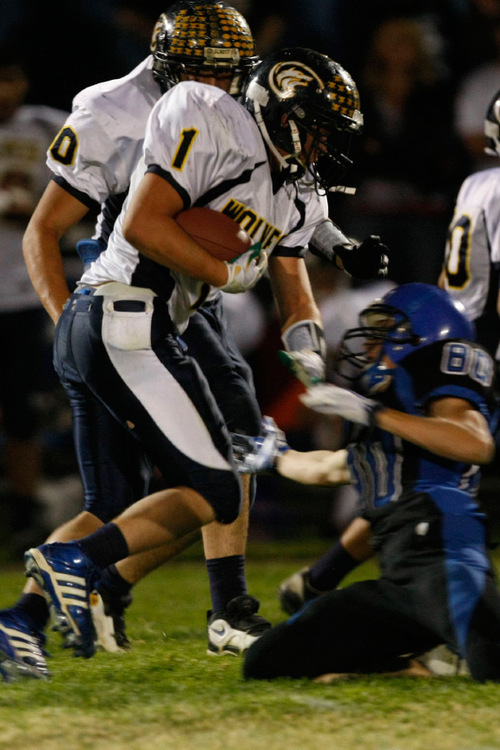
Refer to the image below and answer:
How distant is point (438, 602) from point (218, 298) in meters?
1.42

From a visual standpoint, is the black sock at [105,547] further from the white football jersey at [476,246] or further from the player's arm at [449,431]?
the white football jersey at [476,246]

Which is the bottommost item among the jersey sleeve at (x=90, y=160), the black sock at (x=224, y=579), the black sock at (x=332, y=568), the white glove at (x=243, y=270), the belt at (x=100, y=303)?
the black sock at (x=332, y=568)

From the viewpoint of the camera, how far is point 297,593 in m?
4.04

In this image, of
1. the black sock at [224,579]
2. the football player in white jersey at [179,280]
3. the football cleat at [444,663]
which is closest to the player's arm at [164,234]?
the football player in white jersey at [179,280]

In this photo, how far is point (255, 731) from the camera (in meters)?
2.44

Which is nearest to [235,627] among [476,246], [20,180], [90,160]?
[90,160]

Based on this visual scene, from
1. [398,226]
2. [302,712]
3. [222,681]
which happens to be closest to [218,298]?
[222,681]

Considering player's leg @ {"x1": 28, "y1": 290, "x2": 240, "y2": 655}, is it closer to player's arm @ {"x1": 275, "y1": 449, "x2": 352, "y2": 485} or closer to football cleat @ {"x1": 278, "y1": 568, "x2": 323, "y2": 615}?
player's arm @ {"x1": 275, "y1": 449, "x2": 352, "y2": 485}

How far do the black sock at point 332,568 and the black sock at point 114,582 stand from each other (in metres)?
0.78

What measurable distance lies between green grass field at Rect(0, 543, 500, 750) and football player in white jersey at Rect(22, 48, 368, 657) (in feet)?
0.66

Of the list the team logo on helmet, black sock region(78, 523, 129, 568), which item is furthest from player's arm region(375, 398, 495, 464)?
the team logo on helmet

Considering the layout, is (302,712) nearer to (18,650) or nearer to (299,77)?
(18,650)

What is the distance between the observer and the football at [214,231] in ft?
9.96

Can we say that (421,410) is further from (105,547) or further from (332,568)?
(332,568)
